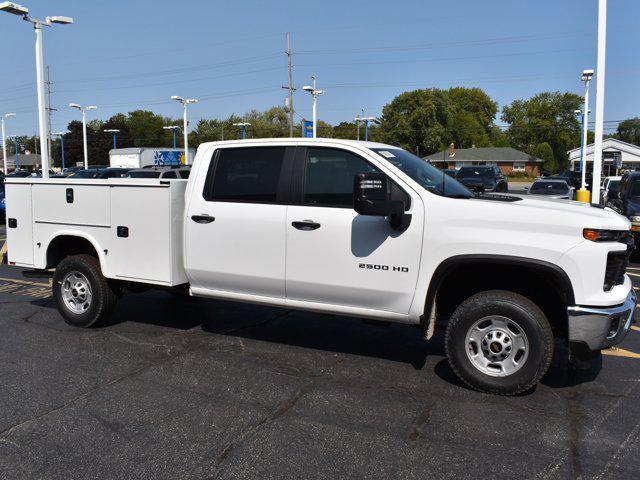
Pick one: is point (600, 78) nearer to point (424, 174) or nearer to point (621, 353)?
point (621, 353)

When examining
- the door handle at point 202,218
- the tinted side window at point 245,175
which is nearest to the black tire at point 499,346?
the tinted side window at point 245,175

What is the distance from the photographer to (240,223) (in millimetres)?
5535

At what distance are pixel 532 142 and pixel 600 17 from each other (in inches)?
4085

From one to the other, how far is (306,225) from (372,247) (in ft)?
2.04

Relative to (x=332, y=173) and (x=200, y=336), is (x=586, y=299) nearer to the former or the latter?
(x=332, y=173)

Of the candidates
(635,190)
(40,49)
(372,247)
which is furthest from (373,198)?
(40,49)

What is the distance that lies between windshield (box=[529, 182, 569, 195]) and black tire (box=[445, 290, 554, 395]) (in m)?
17.1

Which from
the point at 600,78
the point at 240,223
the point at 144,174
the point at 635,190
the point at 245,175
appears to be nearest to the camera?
the point at 240,223

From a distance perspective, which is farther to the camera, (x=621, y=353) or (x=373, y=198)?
(x=621, y=353)

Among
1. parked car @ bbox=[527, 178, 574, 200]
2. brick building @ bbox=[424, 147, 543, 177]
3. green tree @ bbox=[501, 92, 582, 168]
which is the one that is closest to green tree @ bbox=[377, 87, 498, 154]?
brick building @ bbox=[424, 147, 543, 177]

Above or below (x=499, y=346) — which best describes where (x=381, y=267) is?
above

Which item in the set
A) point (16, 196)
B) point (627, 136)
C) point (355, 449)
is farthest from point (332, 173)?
point (627, 136)

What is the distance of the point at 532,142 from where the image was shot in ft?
366

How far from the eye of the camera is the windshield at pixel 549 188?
20.6 m
